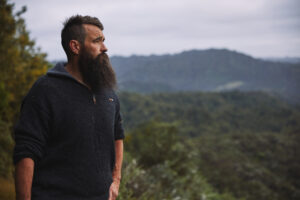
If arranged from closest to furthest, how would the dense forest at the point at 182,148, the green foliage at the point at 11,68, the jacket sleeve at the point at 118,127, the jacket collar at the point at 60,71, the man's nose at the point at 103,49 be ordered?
the jacket collar at the point at 60,71, the man's nose at the point at 103,49, the jacket sleeve at the point at 118,127, the dense forest at the point at 182,148, the green foliage at the point at 11,68

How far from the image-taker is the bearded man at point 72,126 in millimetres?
1267

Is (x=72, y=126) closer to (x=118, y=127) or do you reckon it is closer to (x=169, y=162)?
(x=118, y=127)

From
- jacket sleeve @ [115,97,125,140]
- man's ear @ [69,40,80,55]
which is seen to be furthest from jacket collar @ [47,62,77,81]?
jacket sleeve @ [115,97,125,140]

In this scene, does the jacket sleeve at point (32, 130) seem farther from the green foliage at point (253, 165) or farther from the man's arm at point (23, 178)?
the green foliage at point (253, 165)

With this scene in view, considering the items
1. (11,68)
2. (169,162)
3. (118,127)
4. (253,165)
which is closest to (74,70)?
(118,127)

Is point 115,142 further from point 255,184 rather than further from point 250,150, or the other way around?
point 250,150

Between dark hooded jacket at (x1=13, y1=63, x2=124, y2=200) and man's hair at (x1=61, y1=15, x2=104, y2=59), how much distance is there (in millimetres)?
125

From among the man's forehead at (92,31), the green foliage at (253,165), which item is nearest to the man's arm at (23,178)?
the man's forehead at (92,31)

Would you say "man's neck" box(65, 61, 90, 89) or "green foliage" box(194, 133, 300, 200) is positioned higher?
"man's neck" box(65, 61, 90, 89)

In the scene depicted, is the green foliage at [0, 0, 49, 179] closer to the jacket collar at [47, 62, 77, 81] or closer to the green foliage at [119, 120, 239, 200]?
the green foliage at [119, 120, 239, 200]

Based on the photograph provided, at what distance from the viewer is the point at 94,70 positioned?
1.46 meters

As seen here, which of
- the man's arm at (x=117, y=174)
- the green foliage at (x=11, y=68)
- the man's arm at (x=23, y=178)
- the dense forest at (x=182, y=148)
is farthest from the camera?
the green foliage at (x=11, y=68)

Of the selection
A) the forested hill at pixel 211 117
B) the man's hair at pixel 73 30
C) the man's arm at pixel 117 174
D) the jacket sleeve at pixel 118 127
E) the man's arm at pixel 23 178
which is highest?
the man's hair at pixel 73 30

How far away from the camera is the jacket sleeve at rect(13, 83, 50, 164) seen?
1.24 meters
